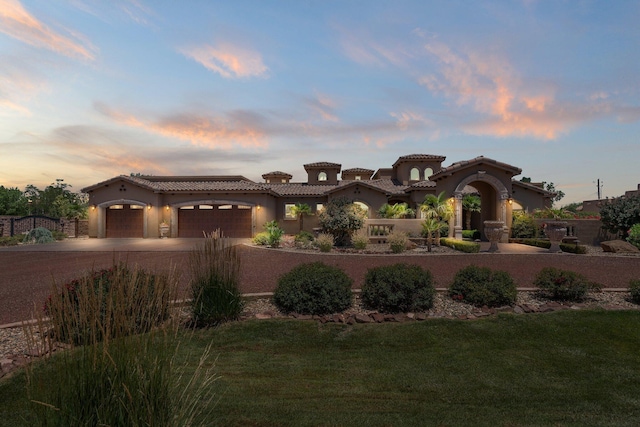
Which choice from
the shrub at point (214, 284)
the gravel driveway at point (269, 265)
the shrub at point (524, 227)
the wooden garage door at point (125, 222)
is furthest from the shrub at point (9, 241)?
the shrub at point (524, 227)

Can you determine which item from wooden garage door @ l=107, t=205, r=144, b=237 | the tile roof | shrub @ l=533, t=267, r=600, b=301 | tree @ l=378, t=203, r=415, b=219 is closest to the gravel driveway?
shrub @ l=533, t=267, r=600, b=301

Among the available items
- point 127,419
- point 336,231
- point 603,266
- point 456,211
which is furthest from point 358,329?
point 456,211

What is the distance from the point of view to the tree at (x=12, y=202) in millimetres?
46156

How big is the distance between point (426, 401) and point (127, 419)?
3.38 meters

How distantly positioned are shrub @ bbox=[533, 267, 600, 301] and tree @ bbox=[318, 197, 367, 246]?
12745mm

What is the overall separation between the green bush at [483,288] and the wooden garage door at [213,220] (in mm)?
22454

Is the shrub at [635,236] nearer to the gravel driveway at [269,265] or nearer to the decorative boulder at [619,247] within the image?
the decorative boulder at [619,247]

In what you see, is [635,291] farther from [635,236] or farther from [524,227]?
[524,227]

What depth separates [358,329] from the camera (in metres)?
6.59

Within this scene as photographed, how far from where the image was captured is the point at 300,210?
29.2 m

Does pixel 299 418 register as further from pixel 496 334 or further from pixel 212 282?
pixel 496 334

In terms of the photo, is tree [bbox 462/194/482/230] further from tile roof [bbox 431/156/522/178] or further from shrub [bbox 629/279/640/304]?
shrub [bbox 629/279/640/304]

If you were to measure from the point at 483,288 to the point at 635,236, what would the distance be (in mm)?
16299

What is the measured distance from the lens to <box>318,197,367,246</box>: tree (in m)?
20.7
